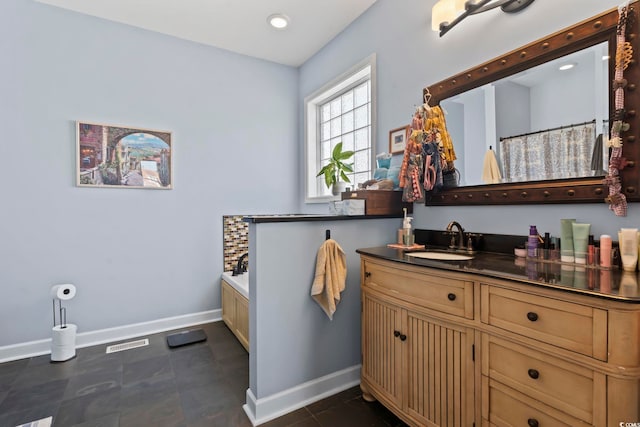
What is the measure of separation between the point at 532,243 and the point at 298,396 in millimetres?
1590

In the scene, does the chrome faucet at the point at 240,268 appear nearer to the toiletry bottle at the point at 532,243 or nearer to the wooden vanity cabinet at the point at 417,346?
the wooden vanity cabinet at the point at 417,346

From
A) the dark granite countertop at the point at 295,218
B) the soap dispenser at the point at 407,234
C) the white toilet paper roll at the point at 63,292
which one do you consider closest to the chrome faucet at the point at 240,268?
the white toilet paper roll at the point at 63,292

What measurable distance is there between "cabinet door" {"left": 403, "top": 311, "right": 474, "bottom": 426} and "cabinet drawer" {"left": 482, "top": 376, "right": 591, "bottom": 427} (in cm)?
7

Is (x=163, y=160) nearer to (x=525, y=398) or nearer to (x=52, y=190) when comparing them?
(x=52, y=190)

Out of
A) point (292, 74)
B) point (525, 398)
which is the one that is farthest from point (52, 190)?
point (525, 398)

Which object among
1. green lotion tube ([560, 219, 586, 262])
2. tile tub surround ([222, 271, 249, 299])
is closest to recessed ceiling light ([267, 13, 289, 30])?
tile tub surround ([222, 271, 249, 299])

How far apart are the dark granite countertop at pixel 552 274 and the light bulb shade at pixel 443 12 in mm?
1472

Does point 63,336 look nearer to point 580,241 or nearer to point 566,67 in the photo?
point 580,241

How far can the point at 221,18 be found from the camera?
2.80 meters

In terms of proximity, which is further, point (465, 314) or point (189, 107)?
point (189, 107)

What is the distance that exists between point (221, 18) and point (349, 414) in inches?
133

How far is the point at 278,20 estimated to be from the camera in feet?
9.29

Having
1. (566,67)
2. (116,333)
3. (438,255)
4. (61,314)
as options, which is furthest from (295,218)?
(61,314)

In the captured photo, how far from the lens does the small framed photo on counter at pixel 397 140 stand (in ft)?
7.55
